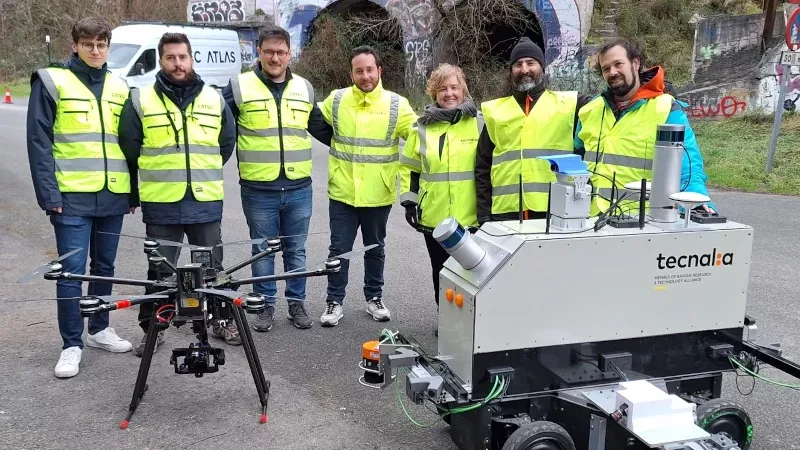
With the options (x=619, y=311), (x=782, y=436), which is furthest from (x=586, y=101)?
(x=782, y=436)

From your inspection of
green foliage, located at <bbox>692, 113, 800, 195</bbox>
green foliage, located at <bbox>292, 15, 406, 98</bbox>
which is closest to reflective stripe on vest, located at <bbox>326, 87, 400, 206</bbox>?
green foliage, located at <bbox>692, 113, 800, 195</bbox>

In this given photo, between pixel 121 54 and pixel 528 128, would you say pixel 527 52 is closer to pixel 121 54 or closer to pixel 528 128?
pixel 528 128

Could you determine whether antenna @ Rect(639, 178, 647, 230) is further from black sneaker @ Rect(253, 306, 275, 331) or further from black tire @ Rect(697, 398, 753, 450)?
black sneaker @ Rect(253, 306, 275, 331)

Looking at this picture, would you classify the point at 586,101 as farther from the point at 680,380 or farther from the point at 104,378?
the point at 104,378

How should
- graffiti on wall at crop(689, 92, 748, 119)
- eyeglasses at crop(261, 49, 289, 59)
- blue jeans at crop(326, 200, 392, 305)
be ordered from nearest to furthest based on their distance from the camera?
eyeglasses at crop(261, 49, 289, 59), blue jeans at crop(326, 200, 392, 305), graffiti on wall at crop(689, 92, 748, 119)

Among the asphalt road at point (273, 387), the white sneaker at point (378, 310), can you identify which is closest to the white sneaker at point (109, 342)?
the asphalt road at point (273, 387)

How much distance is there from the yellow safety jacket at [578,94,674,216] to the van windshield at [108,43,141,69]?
57.2 ft

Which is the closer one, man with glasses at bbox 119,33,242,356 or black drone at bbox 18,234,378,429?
black drone at bbox 18,234,378,429

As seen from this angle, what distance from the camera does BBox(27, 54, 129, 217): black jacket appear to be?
14.8 feet

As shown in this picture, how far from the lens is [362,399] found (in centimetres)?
431

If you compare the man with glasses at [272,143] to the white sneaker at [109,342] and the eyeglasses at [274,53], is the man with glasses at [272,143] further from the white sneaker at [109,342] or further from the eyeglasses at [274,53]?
the white sneaker at [109,342]

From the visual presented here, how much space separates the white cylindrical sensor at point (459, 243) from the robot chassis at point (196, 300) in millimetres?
730

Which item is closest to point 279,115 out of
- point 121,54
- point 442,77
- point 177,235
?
point 177,235

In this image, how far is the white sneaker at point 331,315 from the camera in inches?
216
